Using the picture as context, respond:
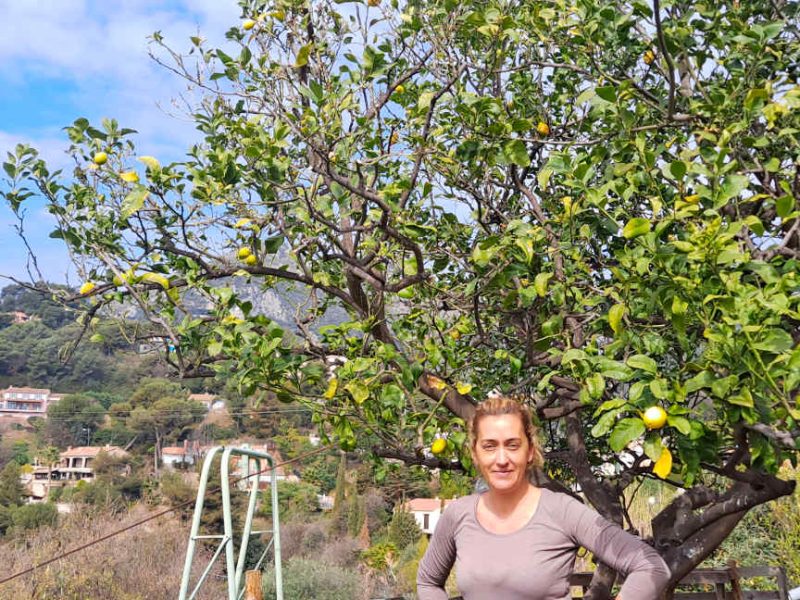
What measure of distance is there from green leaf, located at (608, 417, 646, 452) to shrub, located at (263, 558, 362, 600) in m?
13.1

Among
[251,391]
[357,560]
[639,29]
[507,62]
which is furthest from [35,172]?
[357,560]

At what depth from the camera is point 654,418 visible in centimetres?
165

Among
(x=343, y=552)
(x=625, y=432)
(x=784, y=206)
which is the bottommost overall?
(x=343, y=552)

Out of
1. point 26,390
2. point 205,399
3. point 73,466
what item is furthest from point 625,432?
point 26,390

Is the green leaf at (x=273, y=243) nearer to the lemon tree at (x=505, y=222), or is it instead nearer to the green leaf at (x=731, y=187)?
the lemon tree at (x=505, y=222)

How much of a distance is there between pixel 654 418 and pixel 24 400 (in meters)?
72.8

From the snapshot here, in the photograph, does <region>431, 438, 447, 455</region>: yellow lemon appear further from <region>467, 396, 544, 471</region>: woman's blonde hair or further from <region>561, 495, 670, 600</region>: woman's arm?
<region>561, 495, 670, 600</region>: woman's arm

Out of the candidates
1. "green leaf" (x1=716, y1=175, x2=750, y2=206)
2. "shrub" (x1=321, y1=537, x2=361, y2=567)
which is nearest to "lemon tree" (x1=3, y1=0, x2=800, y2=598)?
"green leaf" (x1=716, y1=175, x2=750, y2=206)

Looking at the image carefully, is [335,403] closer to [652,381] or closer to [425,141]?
[425,141]

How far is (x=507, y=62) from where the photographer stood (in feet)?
11.3

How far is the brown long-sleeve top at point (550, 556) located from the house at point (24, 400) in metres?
70.7

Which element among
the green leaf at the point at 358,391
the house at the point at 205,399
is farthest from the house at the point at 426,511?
the house at the point at 205,399

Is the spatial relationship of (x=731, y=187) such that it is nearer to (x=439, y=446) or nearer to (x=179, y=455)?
(x=439, y=446)

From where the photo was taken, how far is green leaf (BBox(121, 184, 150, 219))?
2401 mm
